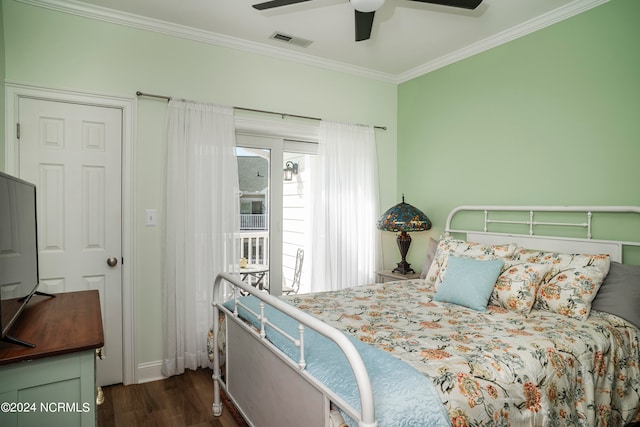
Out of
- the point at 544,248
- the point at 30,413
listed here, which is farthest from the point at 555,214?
the point at 30,413

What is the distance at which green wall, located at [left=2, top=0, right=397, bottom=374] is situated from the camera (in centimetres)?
256

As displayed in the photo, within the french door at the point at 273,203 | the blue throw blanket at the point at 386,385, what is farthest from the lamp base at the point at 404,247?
the blue throw blanket at the point at 386,385

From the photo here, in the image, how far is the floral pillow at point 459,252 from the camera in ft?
8.78

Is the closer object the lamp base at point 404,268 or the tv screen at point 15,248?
the tv screen at point 15,248

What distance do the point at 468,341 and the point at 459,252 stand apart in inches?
46.3

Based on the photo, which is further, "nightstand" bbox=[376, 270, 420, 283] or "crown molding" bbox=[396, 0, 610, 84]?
"nightstand" bbox=[376, 270, 420, 283]

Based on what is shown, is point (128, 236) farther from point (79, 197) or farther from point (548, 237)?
point (548, 237)

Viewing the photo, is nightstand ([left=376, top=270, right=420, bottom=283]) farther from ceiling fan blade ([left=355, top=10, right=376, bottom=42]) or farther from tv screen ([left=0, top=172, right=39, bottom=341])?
tv screen ([left=0, top=172, right=39, bottom=341])

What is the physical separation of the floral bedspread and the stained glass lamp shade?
1.12 meters

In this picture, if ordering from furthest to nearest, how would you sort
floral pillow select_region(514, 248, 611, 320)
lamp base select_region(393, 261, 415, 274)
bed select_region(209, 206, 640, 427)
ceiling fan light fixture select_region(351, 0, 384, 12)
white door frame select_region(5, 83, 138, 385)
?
lamp base select_region(393, 261, 415, 274), white door frame select_region(5, 83, 138, 385), floral pillow select_region(514, 248, 611, 320), ceiling fan light fixture select_region(351, 0, 384, 12), bed select_region(209, 206, 640, 427)

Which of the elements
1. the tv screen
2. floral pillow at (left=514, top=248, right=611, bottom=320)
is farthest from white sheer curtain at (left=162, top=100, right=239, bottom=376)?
floral pillow at (left=514, top=248, right=611, bottom=320)

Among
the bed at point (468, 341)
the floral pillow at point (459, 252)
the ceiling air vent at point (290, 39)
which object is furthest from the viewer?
the ceiling air vent at point (290, 39)

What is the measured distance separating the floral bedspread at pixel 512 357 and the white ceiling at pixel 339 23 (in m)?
2.01

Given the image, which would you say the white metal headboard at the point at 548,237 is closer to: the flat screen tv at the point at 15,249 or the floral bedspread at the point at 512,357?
the floral bedspread at the point at 512,357
